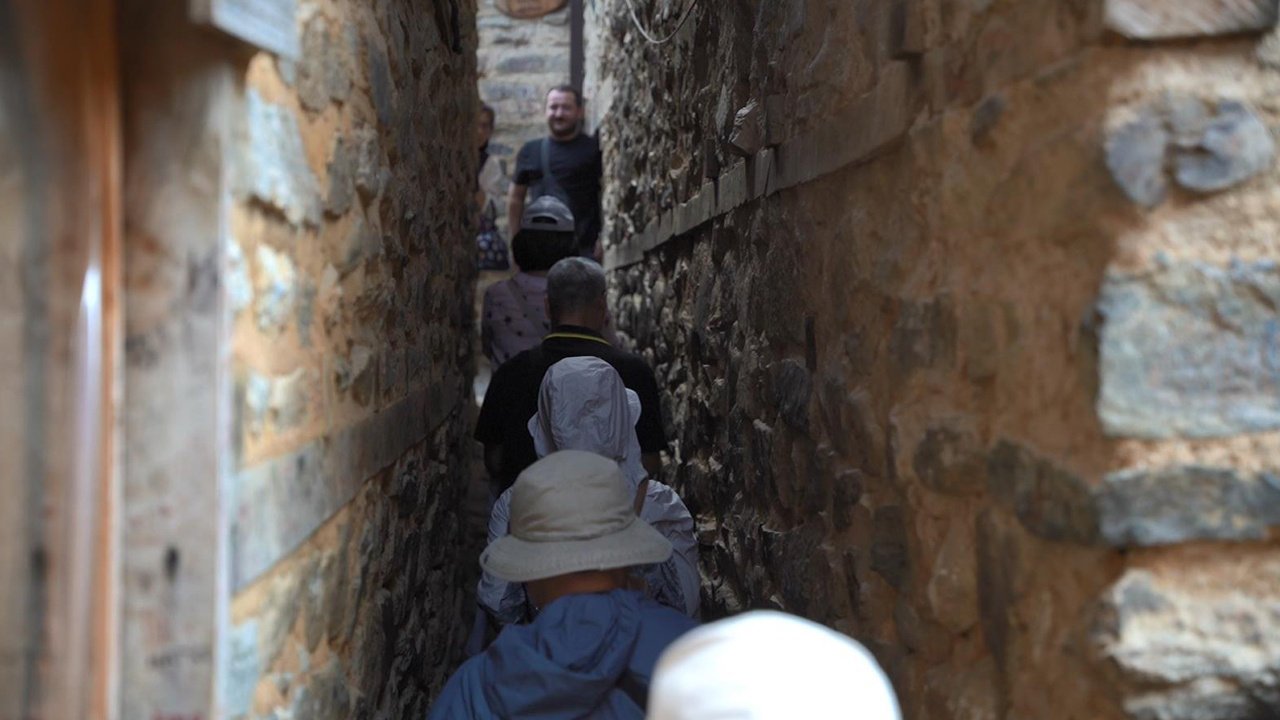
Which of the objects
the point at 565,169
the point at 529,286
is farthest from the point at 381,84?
the point at 565,169

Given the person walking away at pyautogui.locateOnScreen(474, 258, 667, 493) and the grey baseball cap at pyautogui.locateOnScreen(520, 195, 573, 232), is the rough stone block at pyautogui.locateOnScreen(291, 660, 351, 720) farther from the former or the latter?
the grey baseball cap at pyautogui.locateOnScreen(520, 195, 573, 232)

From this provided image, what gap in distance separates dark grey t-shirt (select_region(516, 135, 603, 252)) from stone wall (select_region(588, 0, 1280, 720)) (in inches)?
187

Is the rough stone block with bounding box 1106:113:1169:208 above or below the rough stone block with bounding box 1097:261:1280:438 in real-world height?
above

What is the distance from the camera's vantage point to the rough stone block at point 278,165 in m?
1.54

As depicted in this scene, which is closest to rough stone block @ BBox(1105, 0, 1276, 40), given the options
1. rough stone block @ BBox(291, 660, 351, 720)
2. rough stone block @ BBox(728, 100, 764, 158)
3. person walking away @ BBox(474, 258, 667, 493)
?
rough stone block @ BBox(291, 660, 351, 720)

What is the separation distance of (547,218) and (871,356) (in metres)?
2.59

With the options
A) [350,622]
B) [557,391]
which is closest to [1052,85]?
[350,622]

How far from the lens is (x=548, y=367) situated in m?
3.59

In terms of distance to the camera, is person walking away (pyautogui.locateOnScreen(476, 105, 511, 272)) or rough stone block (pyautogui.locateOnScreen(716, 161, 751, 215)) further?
person walking away (pyautogui.locateOnScreen(476, 105, 511, 272))

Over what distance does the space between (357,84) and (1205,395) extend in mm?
1636

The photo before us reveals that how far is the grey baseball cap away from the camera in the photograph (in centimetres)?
464

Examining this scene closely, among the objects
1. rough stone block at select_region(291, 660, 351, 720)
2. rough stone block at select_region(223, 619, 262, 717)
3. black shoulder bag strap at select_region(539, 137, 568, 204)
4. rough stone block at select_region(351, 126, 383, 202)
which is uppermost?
black shoulder bag strap at select_region(539, 137, 568, 204)

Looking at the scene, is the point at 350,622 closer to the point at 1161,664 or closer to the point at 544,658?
the point at 544,658

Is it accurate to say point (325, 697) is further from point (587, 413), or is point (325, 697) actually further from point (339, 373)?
point (587, 413)
